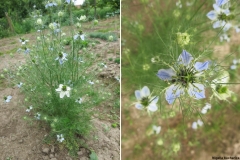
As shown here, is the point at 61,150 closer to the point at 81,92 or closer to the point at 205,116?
the point at 81,92

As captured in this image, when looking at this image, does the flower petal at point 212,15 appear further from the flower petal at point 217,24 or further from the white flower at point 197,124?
the white flower at point 197,124

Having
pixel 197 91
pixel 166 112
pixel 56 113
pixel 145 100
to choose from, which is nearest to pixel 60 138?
pixel 56 113

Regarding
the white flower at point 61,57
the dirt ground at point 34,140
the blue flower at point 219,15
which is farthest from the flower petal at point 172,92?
the dirt ground at point 34,140

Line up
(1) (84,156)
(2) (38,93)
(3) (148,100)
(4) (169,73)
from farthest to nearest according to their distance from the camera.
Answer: (2) (38,93) → (1) (84,156) → (3) (148,100) → (4) (169,73)

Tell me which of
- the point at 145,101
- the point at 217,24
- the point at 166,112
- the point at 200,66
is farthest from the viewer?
the point at 166,112

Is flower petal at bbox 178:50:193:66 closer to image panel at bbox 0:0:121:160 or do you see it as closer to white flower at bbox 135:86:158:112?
white flower at bbox 135:86:158:112

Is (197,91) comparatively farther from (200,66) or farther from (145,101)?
(145,101)

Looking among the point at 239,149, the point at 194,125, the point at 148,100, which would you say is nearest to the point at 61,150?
the point at 148,100
